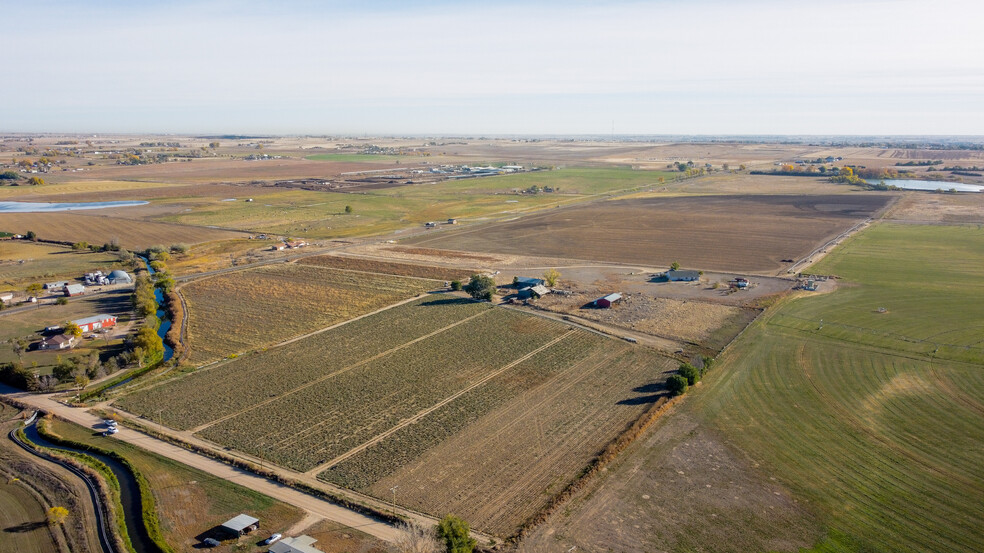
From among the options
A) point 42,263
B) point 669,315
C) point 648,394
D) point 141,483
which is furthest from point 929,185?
point 42,263

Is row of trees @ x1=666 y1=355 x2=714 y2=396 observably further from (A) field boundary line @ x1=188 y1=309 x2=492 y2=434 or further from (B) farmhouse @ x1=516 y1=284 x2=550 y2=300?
(B) farmhouse @ x1=516 y1=284 x2=550 y2=300

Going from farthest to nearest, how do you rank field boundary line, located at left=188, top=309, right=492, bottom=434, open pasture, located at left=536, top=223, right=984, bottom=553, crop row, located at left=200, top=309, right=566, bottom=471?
1. field boundary line, located at left=188, top=309, right=492, bottom=434
2. crop row, located at left=200, top=309, right=566, bottom=471
3. open pasture, located at left=536, top=223, right=984, bottom=553

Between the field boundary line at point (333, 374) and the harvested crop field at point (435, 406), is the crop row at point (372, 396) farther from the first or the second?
the field boundary line at point (333, 374)

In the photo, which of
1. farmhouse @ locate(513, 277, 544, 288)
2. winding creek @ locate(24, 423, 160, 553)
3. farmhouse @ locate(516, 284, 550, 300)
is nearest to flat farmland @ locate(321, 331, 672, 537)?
winding creek @ locate(24, 423, 160, 553)

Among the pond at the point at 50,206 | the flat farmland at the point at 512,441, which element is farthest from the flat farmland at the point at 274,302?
the pond at the point at 50,206

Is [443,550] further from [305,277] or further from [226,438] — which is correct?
[305,277]

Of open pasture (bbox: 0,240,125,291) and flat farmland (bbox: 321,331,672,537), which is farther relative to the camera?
open pasture (bbox: 0,240,125,291)

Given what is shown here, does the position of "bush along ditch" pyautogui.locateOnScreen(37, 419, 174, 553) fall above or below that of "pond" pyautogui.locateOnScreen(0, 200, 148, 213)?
below

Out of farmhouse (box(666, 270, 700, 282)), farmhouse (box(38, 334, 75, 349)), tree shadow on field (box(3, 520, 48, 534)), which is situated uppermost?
farmhouse (box(666, 270, 700, 282))

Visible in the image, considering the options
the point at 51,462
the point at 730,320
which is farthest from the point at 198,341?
the point at 730,320
